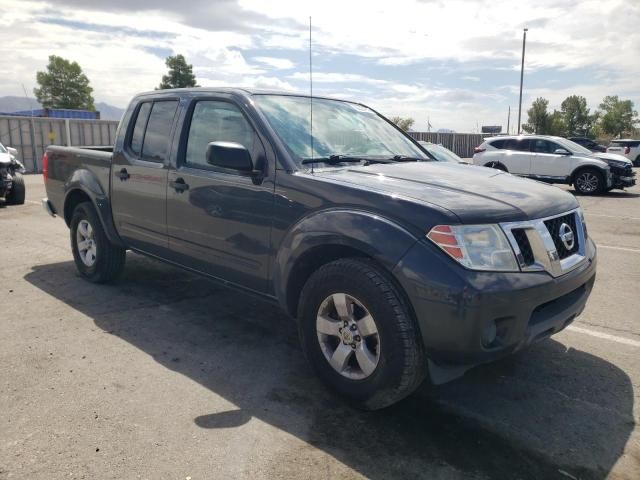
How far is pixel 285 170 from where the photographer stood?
342cm

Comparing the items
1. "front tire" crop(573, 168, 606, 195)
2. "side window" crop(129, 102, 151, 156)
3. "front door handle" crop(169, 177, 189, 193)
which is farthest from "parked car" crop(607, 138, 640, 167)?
"front door handle" crop(169, 177, 189, 193)

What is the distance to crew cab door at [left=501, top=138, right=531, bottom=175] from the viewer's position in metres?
15.9

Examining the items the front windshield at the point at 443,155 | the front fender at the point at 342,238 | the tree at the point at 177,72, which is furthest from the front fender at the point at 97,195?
the tree at the point at 177,72

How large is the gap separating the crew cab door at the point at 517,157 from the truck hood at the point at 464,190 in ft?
42.7

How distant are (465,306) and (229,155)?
1.69m

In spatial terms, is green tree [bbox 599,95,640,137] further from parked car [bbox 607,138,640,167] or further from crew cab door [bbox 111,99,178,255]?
crew cab door [bbox 111,99,178,255]

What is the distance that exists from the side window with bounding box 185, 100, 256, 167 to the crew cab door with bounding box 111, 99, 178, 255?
0.26m

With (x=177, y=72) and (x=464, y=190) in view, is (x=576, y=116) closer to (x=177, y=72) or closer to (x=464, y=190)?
(x=177, y=72)

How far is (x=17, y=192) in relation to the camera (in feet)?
35.7

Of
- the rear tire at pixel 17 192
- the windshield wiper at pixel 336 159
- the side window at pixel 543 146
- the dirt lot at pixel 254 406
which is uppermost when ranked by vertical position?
the windshield wiper at pixel 336 159

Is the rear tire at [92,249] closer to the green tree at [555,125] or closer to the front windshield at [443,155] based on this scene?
the front windshield at [443,155]

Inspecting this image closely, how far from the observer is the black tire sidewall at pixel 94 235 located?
5203 millimetres

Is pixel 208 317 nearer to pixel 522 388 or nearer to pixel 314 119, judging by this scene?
pixel 314 119

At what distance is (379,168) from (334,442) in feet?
5.60
